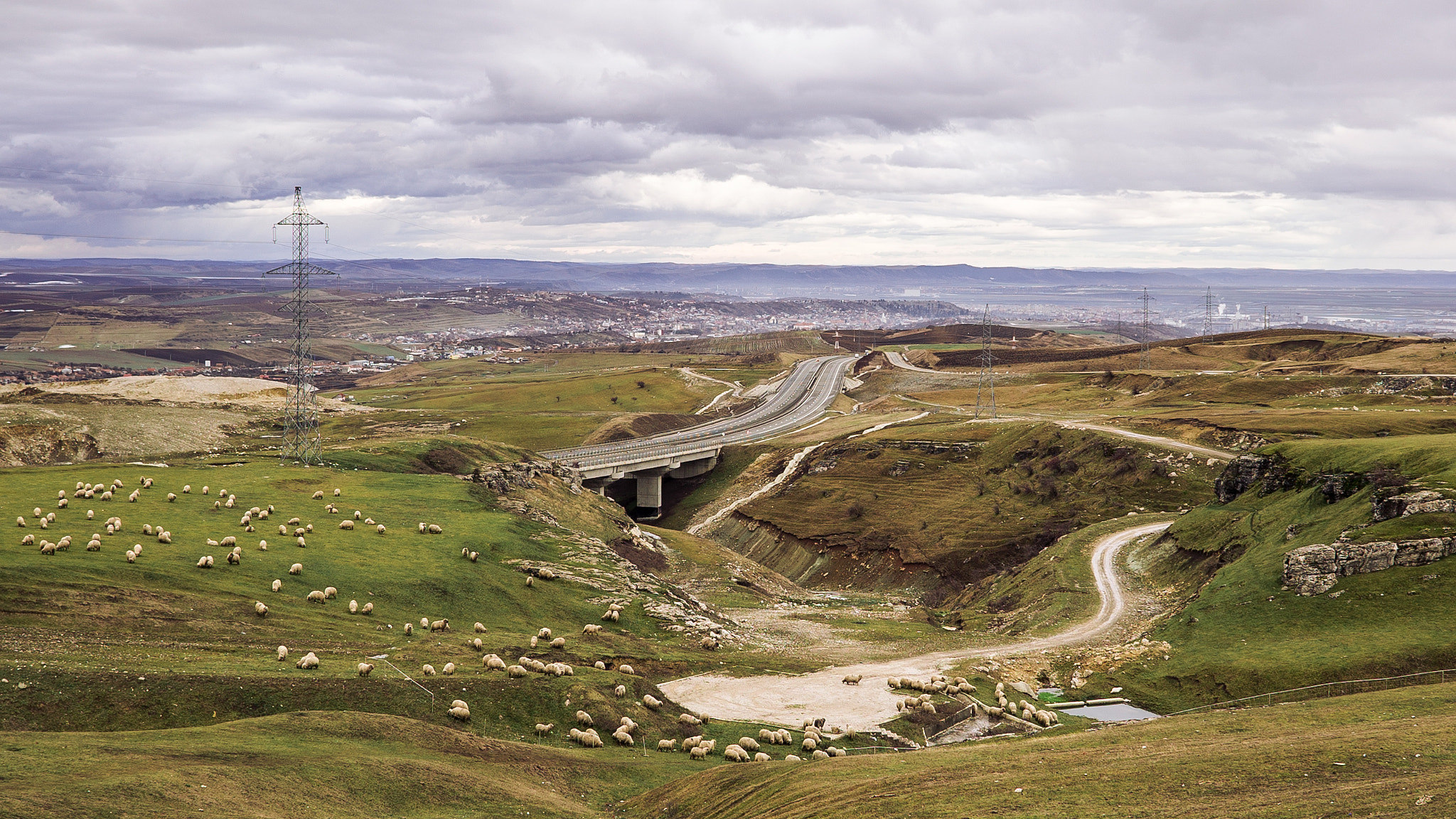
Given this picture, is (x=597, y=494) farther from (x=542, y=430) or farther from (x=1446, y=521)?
(x=1446, y=521)

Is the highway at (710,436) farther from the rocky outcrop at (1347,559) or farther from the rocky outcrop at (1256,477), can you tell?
the rocky outcrop at (1347,559)

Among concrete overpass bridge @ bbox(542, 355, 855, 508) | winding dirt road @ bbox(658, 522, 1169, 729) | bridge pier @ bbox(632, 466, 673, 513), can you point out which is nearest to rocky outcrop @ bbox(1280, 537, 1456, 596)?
winding dirt road @ bbox(658, 522, 1169, 729)

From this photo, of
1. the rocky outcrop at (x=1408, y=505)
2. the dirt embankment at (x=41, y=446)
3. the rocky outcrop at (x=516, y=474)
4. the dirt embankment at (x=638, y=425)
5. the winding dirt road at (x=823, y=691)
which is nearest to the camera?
the winding dirt road at (x=823, y=691)

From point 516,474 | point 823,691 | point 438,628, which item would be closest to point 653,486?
point 516,474

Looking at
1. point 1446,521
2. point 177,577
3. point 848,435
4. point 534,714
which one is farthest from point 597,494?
point 1446,521

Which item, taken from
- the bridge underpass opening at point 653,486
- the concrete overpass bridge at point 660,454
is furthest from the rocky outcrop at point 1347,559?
the bridge underpass opening at point 653,486

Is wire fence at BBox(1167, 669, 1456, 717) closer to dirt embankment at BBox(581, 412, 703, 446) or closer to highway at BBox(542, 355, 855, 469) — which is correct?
highway at BBox(542, 355, 855, 469)
